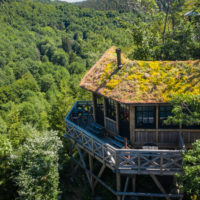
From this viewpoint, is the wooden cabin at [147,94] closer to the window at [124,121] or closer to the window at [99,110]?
the window at [124,121]

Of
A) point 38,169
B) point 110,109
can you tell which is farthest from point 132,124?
point 38,169

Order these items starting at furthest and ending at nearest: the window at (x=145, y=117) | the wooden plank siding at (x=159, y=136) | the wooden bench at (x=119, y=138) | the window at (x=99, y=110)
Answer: the window at (x=99, y=110)
the wooden bench at (x=119, y=138)
the window at (x=145, y=117)
the wooden plank siding at (x=159, y=136)

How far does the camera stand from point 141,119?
1349 cm

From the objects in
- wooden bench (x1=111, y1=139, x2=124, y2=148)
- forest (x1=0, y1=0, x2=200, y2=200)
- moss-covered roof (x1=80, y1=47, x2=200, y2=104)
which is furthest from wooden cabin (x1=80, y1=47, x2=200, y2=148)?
forest (x1=0, y1=0, x2=200, y2=200)

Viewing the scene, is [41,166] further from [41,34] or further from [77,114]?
[41,34]

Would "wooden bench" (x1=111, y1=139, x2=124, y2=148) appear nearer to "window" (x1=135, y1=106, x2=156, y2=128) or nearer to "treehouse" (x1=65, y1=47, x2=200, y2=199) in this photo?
"treehouse" (x1=65, y1=47, x2=200, y2=199)

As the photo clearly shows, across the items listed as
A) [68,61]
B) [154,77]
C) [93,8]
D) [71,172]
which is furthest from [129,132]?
[93,8]

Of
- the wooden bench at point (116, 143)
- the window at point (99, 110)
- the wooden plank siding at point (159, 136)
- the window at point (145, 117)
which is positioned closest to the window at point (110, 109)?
the wooden plank siding at point (159, 136)

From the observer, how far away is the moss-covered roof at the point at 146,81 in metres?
12.5

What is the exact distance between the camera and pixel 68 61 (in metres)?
113

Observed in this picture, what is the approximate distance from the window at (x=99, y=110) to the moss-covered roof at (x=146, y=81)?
1519 millimetres

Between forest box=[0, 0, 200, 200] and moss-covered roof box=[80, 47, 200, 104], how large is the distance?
5030mm

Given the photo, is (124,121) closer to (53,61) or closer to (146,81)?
(146,81)

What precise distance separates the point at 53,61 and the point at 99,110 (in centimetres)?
10195
